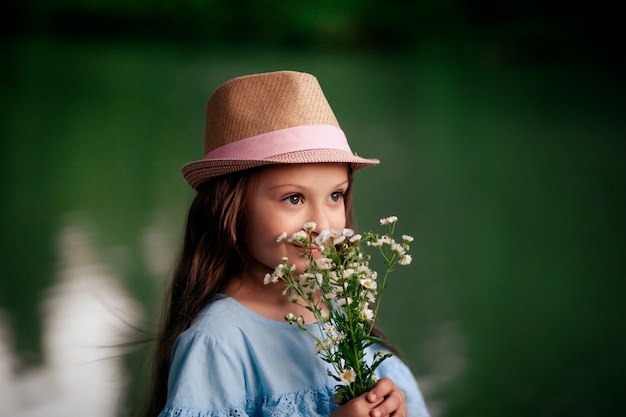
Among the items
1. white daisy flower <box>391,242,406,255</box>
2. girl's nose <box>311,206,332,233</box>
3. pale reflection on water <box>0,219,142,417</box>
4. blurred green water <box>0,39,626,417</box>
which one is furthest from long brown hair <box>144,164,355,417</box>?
blurred green water <box>0,39,626,417</box>

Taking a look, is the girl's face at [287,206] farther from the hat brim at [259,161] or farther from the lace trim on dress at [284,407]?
the lace trim on dress at [284,407]

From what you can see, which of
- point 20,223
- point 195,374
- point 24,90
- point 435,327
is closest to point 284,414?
point 195,374

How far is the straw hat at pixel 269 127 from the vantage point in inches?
51.6

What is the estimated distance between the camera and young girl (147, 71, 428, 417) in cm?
126

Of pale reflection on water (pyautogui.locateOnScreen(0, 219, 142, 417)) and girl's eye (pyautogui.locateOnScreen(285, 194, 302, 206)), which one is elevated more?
girl's eye (pyautogui.locateOnScreen(285, 194, 302, 206))

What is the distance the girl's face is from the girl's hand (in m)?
0.29

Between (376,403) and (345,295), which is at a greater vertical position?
(345,295)

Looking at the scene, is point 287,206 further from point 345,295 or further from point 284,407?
point 284,407

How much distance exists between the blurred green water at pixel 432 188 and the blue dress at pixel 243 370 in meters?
1.15

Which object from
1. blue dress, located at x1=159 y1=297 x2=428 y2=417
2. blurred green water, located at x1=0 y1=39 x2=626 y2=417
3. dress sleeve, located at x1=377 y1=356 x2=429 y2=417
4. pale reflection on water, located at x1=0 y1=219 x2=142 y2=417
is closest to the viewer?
blue dress, located at x1=159 y1=297 x2=428 y2=417

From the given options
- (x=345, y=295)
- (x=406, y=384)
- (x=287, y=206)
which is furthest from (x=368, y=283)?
(x=406, y=384)

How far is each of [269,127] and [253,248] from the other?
0.24 m

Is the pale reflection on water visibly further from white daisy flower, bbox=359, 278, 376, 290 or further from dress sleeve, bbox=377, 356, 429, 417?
white daisy flower, bbox=359, 278, 376, 290

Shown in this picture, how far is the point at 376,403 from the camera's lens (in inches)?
45.2
